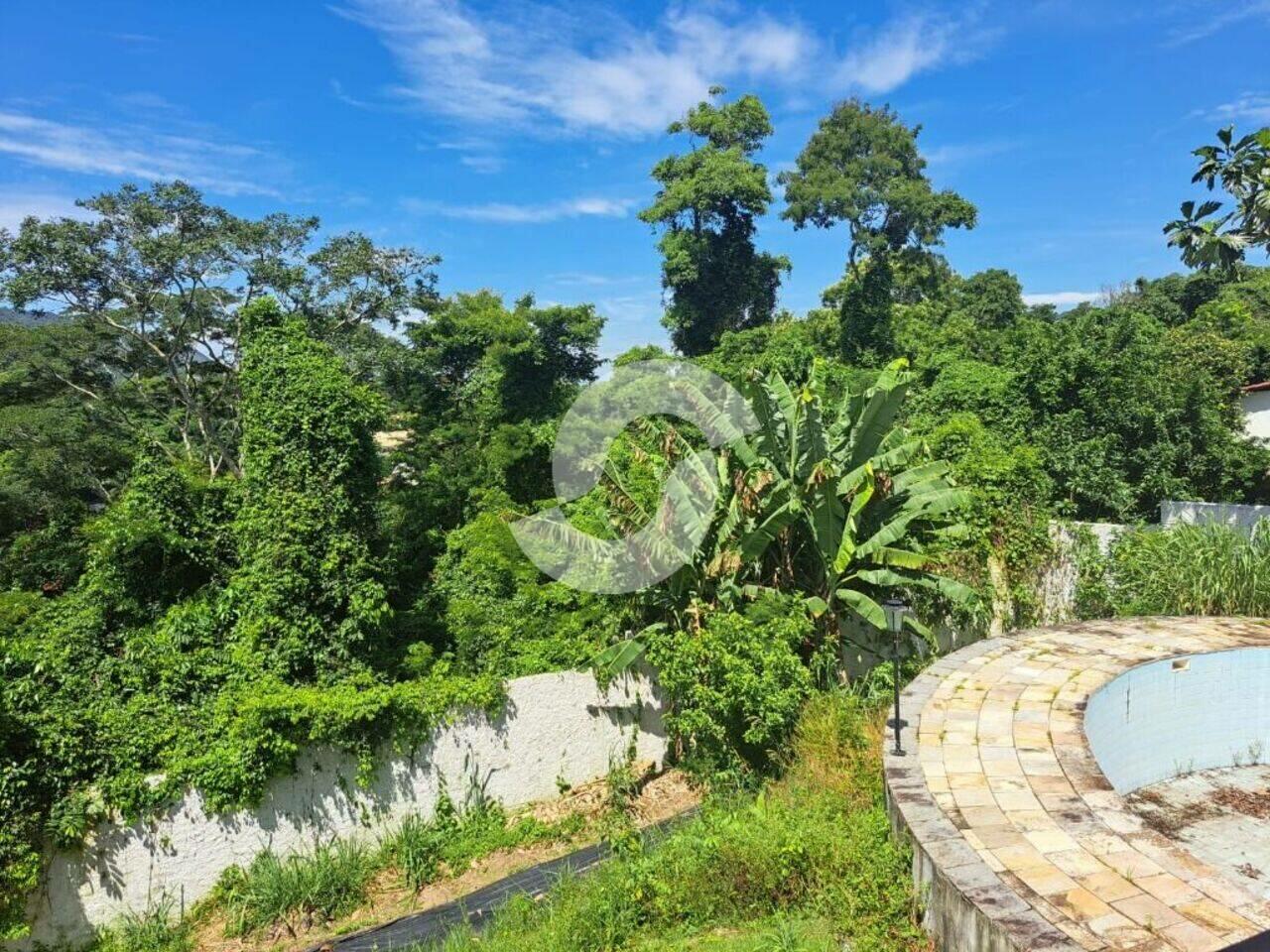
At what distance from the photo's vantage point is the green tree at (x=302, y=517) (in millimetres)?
7395

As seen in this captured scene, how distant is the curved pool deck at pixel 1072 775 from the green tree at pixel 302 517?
556 centimetres

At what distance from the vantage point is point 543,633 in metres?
8.91

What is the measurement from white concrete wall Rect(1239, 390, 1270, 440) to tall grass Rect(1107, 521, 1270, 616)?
34.6 feet

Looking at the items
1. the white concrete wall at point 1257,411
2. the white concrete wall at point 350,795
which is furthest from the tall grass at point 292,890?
the white concrete wall at point 1257,411

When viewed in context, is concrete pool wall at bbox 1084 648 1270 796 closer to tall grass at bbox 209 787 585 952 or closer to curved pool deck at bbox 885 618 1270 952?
curved pool deck at bbox 885 618 1270 952

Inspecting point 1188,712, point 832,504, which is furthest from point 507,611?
point 1188,712

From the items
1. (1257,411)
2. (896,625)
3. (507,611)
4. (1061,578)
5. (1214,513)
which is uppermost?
(1257,411)

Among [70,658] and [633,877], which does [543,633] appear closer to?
[633,877]

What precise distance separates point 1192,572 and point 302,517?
10.6 m

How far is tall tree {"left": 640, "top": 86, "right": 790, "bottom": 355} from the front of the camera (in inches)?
945

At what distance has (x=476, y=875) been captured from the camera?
6844mm

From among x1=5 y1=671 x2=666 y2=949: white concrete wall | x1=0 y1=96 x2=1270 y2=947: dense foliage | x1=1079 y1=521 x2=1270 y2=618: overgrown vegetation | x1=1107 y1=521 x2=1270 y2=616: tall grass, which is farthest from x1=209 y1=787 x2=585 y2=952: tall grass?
x1=1107 y1=521 x2=1270 y2=616: tall grass

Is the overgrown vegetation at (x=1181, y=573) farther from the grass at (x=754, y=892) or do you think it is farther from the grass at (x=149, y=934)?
the grass at (x=149, y=934)

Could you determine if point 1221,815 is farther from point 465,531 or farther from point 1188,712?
point 465,531
